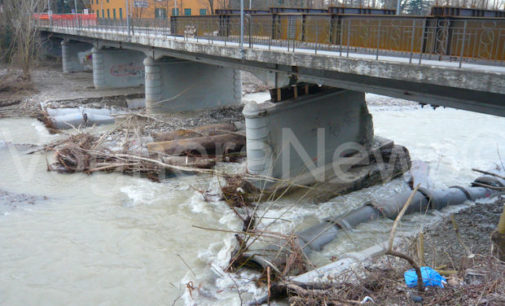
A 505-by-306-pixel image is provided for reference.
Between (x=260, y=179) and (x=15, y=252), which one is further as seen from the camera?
(x=260, y=179)

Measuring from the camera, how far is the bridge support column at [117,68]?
31.9 metres

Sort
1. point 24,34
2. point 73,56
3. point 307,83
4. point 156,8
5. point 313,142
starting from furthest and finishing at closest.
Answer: point 156,8 → point 73,56 → point 24,34 → point 313,142 → point 307,83

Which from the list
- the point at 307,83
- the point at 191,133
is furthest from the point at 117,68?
the point at 307,83

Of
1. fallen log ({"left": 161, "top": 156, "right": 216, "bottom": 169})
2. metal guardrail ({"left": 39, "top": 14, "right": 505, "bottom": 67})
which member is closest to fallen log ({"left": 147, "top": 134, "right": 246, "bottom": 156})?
fallen log ({"left": 161, "top": 156, "right": 216, "bottom": 169})

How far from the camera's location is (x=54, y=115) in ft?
71.9

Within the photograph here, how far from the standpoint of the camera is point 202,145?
15.8 metres

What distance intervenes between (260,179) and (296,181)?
1.56 metres

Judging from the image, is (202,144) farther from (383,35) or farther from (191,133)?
(383,35)

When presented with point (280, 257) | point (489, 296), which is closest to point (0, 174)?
point (280, 257)

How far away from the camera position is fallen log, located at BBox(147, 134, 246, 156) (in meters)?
15.3

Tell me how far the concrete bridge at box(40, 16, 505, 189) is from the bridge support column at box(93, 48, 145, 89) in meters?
4.38

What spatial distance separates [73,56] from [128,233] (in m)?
34.9

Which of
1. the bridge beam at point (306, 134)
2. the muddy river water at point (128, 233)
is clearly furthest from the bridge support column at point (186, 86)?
the bridge beam at point (306, 134)

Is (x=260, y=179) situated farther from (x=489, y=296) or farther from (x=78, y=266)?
(x=489, y=296)
